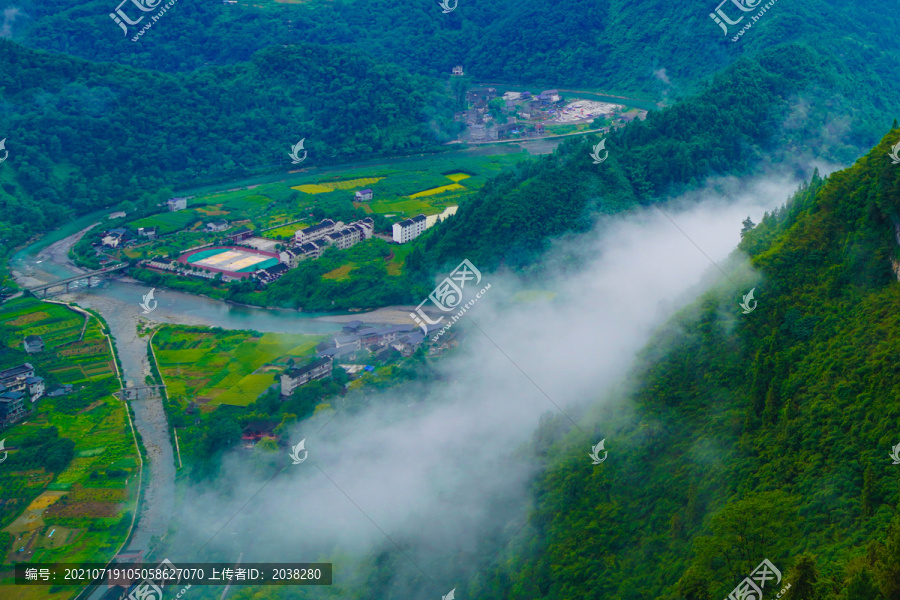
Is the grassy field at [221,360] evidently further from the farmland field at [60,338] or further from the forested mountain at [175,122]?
the forested mountain at [175,122]

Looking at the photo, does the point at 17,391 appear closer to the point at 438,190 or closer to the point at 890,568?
the point at 890,568

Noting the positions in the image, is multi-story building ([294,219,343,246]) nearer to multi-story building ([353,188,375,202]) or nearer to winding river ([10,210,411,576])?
multi-story building ([353,188,375,202])

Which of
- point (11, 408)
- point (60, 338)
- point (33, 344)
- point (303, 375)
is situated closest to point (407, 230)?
point (303, 375)

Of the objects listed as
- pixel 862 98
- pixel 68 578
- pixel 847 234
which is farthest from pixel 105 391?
pixel 862 98

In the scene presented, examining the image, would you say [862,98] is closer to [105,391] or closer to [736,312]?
[736,312]

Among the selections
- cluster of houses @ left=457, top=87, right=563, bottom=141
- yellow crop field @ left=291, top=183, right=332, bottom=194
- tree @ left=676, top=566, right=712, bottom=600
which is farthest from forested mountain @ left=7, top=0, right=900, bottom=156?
tree @ left=676, top=566, right=712, bottom=600

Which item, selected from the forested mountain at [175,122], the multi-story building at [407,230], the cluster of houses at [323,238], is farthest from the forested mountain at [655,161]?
the forested mountain at [175,122]
